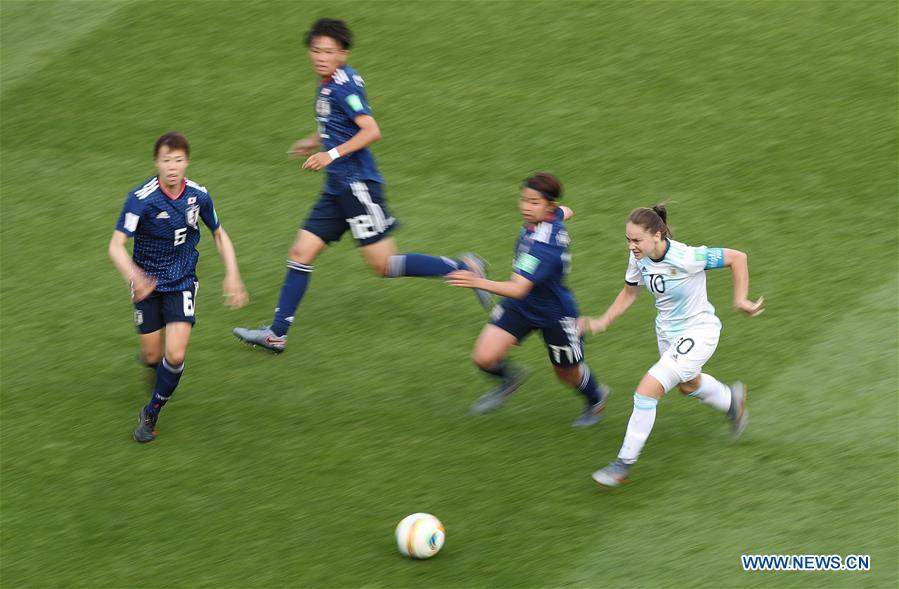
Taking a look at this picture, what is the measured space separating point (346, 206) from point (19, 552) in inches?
141

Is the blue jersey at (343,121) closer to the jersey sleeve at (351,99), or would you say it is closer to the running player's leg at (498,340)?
the jersey sleeve at (351,99)

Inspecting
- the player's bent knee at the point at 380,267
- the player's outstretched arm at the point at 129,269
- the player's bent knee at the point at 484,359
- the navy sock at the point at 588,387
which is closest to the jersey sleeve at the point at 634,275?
the navy sock at the point at 588,387

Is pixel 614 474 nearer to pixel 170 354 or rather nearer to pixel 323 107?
pixel 170 354

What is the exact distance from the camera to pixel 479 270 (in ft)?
31.2

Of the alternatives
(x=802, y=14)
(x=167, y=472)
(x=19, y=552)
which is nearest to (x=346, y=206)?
(x=167, y=472)

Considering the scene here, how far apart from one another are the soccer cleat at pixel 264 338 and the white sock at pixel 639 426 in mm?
3193

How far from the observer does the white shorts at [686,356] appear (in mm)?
7570

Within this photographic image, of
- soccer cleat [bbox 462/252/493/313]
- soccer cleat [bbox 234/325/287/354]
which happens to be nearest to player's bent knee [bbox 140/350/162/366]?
soccer cleat [bbox 234/325/287/354]

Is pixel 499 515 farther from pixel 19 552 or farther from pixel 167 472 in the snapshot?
pixel 19 552

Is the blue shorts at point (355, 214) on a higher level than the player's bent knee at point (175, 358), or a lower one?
higher

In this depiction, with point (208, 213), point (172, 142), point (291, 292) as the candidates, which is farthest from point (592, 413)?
point (172, 142)

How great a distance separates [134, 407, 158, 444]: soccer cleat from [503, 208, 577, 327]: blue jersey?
2669mm

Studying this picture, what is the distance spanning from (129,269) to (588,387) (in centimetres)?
322

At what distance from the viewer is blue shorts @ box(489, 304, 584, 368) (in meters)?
8.16
